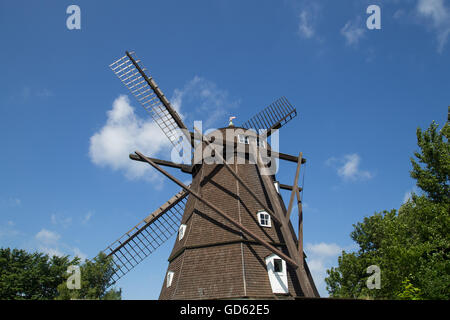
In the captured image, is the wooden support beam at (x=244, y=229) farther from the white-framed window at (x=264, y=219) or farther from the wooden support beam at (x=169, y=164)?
the white-framed window at (x=264, y=219)

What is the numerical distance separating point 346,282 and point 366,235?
16.3 feet

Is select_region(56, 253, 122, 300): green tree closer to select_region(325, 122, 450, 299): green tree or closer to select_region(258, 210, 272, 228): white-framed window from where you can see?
select_region(258, 210, 272, 228): white-framed window

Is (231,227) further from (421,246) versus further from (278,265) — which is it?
(421,246)

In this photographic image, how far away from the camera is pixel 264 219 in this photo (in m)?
16.5

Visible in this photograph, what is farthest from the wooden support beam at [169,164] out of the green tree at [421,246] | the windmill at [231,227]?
the green tree at [421,246]

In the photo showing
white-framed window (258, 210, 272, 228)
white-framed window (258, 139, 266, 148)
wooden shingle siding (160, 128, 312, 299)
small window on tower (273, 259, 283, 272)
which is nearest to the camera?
wooden shingle siding (160, 128, 312, 299)

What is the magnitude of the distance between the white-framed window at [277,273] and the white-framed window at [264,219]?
1754mm

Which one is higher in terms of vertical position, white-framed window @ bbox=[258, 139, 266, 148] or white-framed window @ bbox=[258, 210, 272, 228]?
white-framed window @ bbox=[258, 139, 266, 148]

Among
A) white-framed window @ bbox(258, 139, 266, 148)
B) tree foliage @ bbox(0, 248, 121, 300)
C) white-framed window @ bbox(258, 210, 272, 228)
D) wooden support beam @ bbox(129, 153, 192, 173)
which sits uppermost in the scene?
white-framed window @ bbox(258, 139, 266, 148)

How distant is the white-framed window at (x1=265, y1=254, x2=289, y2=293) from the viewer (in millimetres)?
14297

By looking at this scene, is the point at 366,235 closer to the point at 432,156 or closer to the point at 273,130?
the point at 432,156

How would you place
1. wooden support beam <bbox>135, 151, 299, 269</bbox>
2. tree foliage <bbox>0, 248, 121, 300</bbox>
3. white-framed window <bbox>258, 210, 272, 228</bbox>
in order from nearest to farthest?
wooden support beam <bbox>135, 151, 299, 269</bbox> → white-framed window <bbox>258, 210, 272, 228</bbox> → tree foliage <bbox>0, 248, 121, 300</bbox>

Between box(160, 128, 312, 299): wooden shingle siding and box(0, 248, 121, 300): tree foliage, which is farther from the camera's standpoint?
box(0, 248, 121, 300): tree foliage

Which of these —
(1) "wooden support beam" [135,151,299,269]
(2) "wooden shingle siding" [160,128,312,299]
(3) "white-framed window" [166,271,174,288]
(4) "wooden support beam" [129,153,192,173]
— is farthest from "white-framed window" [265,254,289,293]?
(4) "wooden support beam" [129,153,192,173]
